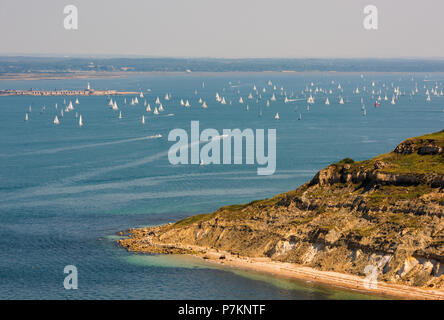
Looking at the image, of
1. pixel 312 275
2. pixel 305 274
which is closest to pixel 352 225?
pixel 312 275

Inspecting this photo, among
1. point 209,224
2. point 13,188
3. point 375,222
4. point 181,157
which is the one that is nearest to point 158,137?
point 181,157

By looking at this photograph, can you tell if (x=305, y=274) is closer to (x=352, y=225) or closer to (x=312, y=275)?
(x=312, y=275)

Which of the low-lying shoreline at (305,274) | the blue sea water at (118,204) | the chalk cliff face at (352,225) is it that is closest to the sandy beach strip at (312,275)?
the low-lying shoreline at (305,274)

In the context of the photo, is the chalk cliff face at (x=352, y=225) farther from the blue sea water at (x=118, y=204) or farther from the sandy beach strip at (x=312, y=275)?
the blue sea water at (x=118, y=204)

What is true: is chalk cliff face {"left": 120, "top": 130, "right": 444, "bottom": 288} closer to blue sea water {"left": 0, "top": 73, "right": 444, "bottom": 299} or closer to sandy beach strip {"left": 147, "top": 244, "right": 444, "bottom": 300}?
sandy beach strip {"left": 147, "top": 244, "right": 444, "bottom": 300}

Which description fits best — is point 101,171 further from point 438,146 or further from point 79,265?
point 438,146
